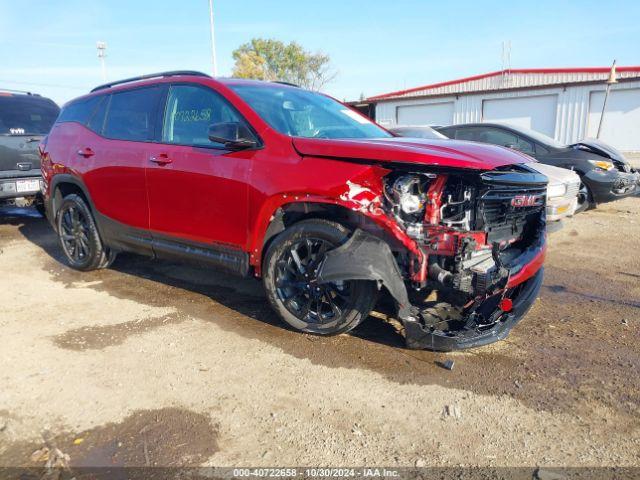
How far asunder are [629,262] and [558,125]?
18.0 metres

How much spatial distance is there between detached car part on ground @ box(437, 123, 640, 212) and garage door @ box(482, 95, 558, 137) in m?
14.0

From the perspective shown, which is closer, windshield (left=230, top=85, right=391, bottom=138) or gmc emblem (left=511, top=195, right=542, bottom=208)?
gmc emblem (left=511, top=195, right=542, bottom=208)

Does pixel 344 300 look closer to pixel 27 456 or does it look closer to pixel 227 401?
pixel 227 401

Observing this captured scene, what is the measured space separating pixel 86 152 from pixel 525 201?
13.5ft

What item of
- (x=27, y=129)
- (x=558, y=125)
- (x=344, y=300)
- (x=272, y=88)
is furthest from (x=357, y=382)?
(x=558, y=125)

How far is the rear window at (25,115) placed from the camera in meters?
7.59

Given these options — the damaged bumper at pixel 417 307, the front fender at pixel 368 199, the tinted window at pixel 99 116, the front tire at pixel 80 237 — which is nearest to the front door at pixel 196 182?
the front fender at pixel 368 199

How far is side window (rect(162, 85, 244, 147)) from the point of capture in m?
3.93

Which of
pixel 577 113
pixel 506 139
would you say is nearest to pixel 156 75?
pixel 506 139

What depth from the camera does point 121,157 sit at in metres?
4.56

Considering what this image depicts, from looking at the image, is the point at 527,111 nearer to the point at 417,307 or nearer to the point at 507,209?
the point at 507,209

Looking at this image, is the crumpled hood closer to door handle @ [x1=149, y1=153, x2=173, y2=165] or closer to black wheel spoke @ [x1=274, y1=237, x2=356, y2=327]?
black wheel spoke @ [x1=274, y1=237, x2=356, y2=327]

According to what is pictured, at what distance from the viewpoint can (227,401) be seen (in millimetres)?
2857

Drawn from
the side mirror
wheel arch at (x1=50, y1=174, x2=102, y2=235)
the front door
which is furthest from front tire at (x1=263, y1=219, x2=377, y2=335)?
wheel arch at (x1=50, y1=174, x2=102, y2=235)
